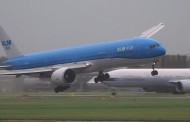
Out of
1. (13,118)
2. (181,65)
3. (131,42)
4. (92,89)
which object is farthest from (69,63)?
(181,65)

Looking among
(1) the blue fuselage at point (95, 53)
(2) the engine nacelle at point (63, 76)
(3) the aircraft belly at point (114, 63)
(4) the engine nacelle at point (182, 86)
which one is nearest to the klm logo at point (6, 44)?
(1) the blue fuselage at point (95, 53)

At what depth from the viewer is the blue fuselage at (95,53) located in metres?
70.9

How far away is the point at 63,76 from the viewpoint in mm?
74188

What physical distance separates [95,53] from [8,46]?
57.5 feet

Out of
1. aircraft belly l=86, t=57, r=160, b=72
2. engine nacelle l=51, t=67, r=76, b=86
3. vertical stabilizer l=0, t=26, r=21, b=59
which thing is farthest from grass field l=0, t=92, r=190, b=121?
vertical stabilizer l=0, t=26, r=21, b=59

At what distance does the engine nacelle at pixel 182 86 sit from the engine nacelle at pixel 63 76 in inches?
1141

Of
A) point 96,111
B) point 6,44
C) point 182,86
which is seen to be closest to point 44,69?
point 6,44

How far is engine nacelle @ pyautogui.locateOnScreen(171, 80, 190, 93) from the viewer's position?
98.9m

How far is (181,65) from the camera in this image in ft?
599

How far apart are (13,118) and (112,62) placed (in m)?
35.1

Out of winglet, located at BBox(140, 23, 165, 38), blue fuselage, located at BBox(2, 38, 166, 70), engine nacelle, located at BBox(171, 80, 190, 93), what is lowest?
engine nacelle, located at BBox(171, 80, 190, 93)

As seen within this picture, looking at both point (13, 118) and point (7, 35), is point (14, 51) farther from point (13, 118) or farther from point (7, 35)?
point (13, 118)

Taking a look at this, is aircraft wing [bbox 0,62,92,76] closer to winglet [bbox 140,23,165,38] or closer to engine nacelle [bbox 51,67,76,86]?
engine nacelle [bbox 51,67,76,86]

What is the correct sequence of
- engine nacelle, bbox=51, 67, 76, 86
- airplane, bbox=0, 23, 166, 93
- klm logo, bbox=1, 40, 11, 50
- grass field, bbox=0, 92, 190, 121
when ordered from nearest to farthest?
grass field, bbox=0, 92, 190, 121 → airplane, bbox=0, 23, 166, 93 → engine nacelle, bbox=51, 67, 76, 86 → klm logo, bbox=1, 40, 11, 50
